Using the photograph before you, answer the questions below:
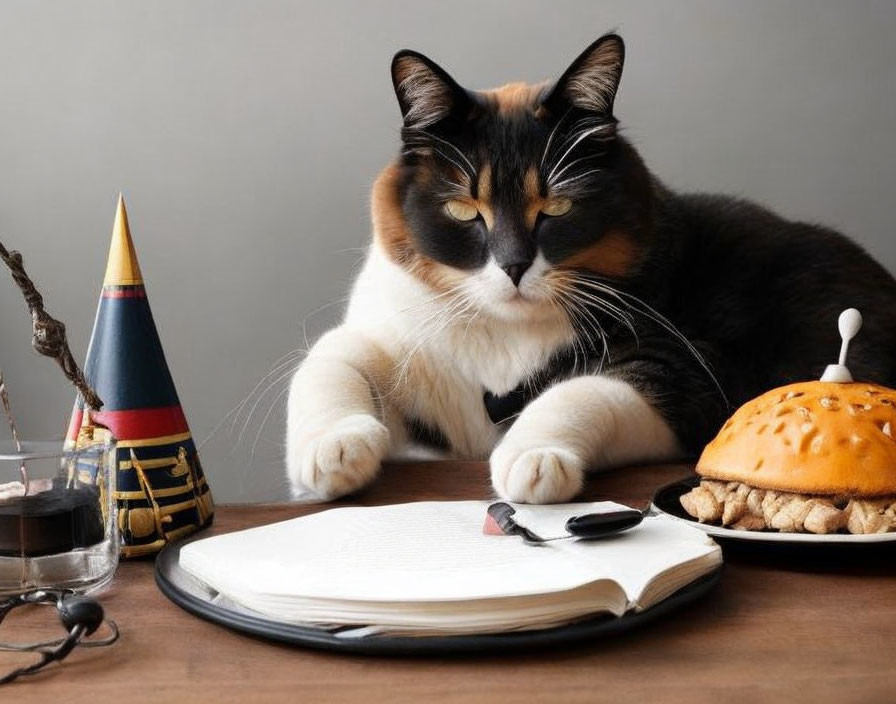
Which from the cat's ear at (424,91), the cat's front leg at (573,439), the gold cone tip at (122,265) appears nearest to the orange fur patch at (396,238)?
the cat's ear at (424,91)

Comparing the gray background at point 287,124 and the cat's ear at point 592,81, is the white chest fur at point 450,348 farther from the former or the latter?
the gray background at point 287,124

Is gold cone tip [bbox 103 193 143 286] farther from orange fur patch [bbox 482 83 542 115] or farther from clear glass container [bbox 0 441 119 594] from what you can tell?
orange fur patch [bbox 482 83 542 115]

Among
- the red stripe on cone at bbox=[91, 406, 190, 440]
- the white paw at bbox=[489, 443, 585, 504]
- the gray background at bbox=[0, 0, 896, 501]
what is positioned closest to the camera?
the red stripe on cone at bbox=[91, 406, 190, 440]

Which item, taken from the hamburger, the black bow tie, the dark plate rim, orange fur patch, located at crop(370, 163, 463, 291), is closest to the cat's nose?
orange fur patch, located at crop(370, 163, 463, 291)

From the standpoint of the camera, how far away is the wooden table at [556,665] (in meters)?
0.56

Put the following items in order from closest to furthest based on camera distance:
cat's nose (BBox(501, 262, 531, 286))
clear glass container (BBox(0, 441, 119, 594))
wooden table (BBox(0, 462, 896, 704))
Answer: wooden table (BBox(0, 462, 896, 704))
clear glass container (BBox(0, 441, 119, 594))
cat's nose (BBox(501, 262, 531, 286))

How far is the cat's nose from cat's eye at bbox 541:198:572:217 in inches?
3.4

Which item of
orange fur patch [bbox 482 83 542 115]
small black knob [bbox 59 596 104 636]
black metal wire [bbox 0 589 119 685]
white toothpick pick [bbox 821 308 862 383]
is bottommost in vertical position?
black metal wire [bbox 0 589 119 685]

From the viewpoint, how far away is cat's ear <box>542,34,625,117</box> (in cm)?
124

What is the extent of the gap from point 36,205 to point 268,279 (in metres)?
0.53

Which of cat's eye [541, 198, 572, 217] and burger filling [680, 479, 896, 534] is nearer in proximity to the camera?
burger filling [680, 479, 896, 534]

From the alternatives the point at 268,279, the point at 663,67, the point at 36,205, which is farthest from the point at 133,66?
the point at 663,67

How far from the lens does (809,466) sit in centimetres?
82

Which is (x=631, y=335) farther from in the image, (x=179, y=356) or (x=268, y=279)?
(x=179, y=356)
